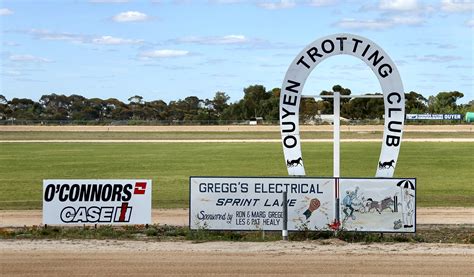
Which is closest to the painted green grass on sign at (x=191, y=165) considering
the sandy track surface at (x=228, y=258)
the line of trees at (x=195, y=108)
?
the sandy track surface at (x=228, y=258)

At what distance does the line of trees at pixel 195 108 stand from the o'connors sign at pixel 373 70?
302ft

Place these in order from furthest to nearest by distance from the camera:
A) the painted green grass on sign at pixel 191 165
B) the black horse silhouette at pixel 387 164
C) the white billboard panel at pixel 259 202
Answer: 1. the painted green grass on sign at pixel 191 165
2. the black horse silhouette at pixel 387 164
3. the white billboard panel at pixel 259 202

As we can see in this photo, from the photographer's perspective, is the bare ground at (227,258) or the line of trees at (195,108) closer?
the bare ground at (227,258)

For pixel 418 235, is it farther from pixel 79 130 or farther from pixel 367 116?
pixel 367 116

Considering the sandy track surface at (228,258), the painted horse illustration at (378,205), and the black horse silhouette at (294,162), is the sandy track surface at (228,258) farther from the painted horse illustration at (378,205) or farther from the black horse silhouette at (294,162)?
the black horse silhouette at (294,162)

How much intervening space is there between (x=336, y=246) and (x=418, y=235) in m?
2.64

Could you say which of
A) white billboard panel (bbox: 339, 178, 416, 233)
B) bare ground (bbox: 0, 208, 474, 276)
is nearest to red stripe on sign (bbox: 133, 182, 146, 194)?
bare ground (bbox: 0, 208, 474, 276)

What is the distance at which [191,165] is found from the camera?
43.1 metres

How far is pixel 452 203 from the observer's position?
26.0 meters

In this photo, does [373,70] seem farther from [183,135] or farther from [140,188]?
[183,135]

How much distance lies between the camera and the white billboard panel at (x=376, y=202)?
17109mm

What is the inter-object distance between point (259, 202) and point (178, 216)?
515 cm

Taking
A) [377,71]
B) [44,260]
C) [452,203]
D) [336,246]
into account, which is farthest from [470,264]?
[452,203]

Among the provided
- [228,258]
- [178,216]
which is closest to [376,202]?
[228,258]
